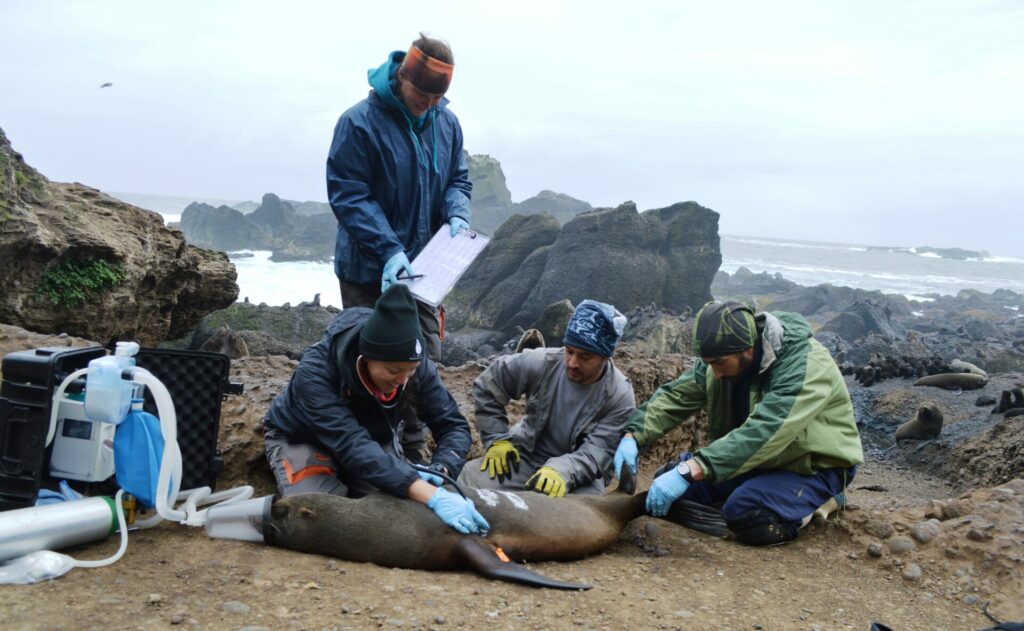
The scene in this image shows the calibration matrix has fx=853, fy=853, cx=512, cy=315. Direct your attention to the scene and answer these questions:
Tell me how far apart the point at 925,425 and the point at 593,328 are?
806 cm

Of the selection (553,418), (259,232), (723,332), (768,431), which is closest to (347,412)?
(553,418)

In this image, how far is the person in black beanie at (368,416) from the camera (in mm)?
3744

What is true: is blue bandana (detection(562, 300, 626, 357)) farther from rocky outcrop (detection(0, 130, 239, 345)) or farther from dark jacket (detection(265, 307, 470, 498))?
rocky outcrop (detection(0, 130, 239, 345))

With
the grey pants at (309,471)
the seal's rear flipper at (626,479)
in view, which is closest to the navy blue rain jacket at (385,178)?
the grey pants at (309,471)

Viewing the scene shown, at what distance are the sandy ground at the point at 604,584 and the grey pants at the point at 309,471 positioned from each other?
1.54 ft

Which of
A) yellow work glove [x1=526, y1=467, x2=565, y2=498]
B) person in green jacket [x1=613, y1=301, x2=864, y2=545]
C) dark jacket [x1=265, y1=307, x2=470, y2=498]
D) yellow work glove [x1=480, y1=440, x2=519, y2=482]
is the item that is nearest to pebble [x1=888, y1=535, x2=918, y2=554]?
person in green jacket [x1=613, y1=301, x2=864, y2=545]

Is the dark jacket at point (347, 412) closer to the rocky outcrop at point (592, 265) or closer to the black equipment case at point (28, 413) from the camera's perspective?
the black equipment case at point (28, 413)

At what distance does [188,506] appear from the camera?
395 centimetres

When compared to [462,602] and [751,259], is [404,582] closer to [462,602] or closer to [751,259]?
[462,602]

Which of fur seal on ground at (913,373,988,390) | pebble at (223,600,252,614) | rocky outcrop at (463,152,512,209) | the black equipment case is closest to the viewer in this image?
pebble at (223,600,252,614)

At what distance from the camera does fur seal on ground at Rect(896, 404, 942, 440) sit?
36.0 feet

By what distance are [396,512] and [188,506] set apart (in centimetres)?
96

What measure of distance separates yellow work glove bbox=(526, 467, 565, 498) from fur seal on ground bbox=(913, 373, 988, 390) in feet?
35.4

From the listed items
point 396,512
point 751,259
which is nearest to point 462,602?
point 396,512
